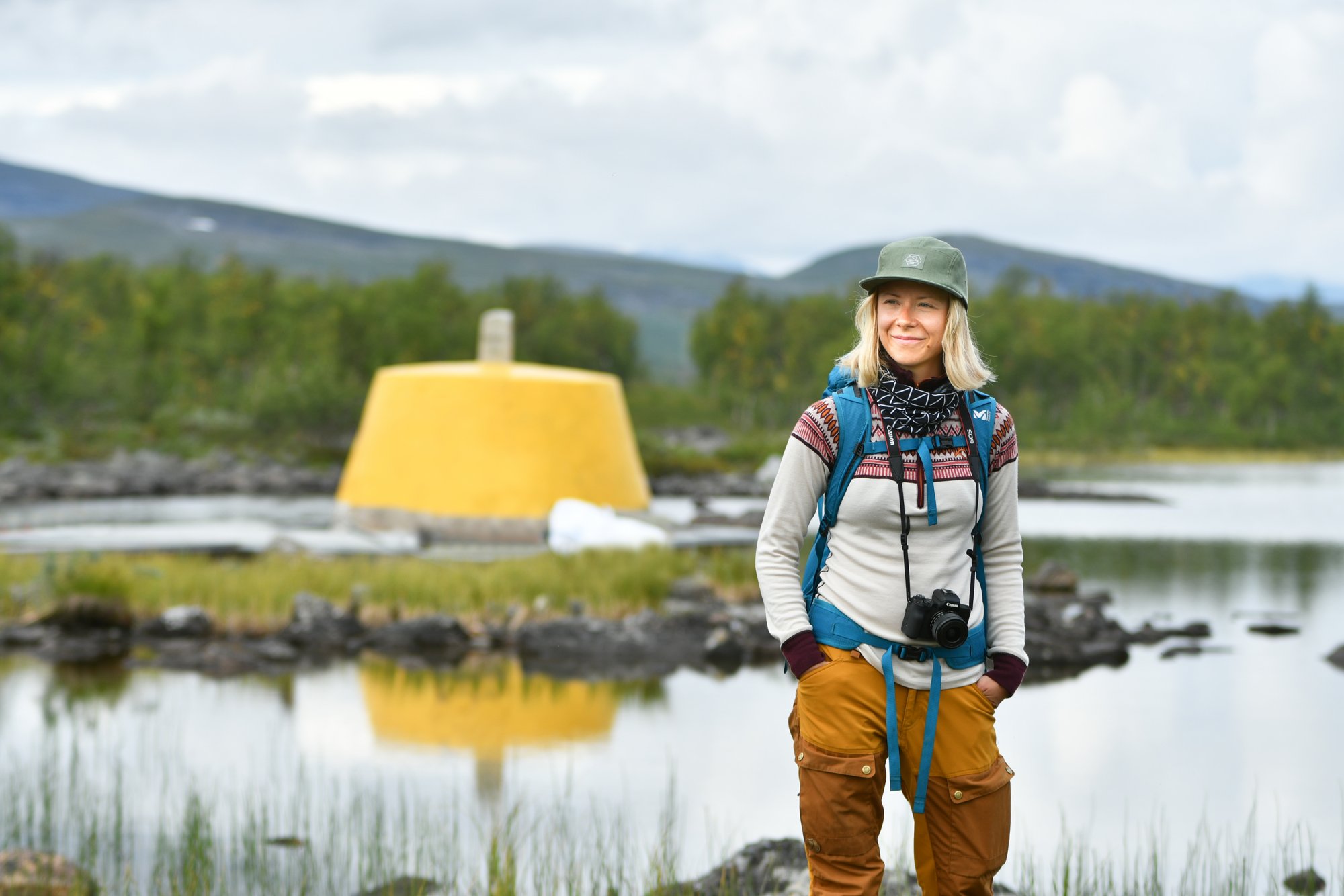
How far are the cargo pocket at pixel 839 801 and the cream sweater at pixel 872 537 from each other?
0.61 ft

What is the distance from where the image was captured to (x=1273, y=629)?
1235cm

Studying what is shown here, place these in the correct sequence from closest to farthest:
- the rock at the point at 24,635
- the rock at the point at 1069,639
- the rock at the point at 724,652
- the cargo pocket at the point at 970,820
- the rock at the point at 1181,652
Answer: the cargo pocket at the point at 970,820, the rock at the point at 24,635, the rock at the point at 724,652, the rock at the point at 1069,639, the rock at the point at 1181,652

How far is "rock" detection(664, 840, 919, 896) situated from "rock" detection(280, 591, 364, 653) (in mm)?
6247

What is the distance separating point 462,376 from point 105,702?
8.03 m

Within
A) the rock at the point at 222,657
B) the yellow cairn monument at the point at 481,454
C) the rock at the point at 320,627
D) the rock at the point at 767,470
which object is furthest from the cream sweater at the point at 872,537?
the rock at the point at 767,470

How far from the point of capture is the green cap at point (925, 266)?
260cm

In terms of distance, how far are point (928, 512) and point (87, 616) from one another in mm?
9354

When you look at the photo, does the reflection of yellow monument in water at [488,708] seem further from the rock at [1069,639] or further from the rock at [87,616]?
the rock at [1069,639]

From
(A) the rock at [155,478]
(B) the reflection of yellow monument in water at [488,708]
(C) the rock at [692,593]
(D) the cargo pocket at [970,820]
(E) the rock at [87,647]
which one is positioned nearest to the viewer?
(D) the cargo pocket at [970,820]

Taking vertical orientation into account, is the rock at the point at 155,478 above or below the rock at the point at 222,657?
above

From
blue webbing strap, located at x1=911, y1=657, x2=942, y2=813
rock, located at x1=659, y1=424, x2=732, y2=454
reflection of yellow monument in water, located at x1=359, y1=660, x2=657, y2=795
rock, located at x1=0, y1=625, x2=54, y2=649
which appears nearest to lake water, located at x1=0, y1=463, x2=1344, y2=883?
reflection of yellow monument in water, located at x1=359, y1=660, x2=657, y2=795

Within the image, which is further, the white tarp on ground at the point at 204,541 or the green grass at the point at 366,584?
the white tarp on ground at the point at 204,541

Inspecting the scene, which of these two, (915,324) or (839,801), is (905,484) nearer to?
(915,324)

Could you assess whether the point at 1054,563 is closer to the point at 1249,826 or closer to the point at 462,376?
the point at 462,376
